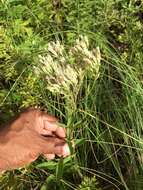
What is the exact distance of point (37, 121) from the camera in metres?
1.60

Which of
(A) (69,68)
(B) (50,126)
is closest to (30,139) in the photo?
(B) (50,126)

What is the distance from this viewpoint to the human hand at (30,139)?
1583 millimetres

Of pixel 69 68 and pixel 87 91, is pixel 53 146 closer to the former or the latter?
pixel 69 68

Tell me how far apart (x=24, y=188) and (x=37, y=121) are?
62cm

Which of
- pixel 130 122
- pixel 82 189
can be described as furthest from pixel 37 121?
pixel 130 122

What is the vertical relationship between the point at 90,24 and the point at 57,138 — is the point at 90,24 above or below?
above

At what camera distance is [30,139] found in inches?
62.8

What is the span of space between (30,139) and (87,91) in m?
0.42

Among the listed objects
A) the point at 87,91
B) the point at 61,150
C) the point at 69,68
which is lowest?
the point at 61,150

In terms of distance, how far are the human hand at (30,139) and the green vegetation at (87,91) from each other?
0.25 feet

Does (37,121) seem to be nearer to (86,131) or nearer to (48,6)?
(86,131)

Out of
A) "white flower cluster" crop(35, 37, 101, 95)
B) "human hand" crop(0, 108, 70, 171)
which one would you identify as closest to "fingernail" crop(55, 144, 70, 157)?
"human hand" crop(0, 108, 70, 171)

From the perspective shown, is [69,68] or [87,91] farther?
[87,91]

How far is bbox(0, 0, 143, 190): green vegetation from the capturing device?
196 centimetres
